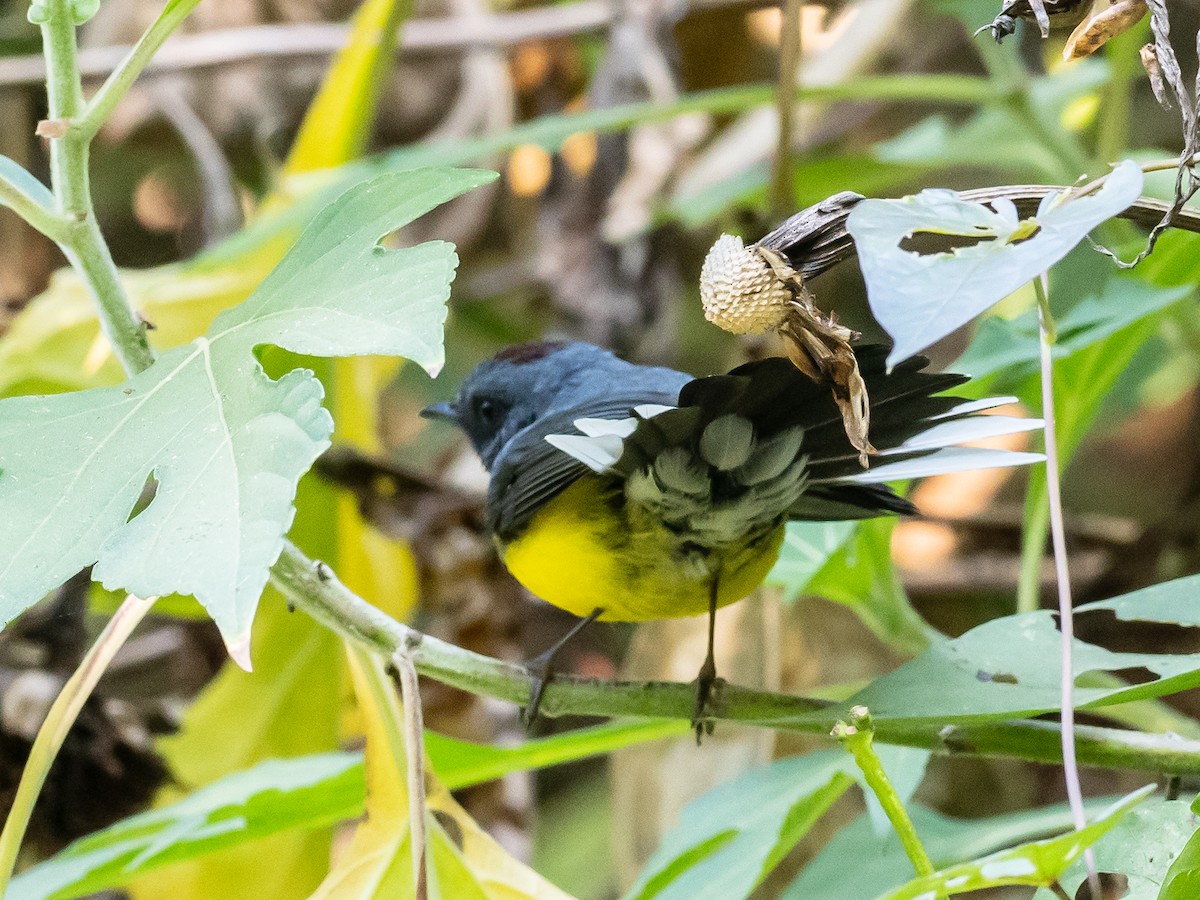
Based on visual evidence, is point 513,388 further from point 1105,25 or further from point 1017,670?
point 1105,25

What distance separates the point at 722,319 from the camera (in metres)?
0.69

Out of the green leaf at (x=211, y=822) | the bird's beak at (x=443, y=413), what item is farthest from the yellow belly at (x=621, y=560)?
the bird's beak at (x=443, y=413)

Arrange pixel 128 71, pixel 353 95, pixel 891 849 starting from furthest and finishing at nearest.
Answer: pixel 353 95 → pixel 891 849 → pixel 128 71

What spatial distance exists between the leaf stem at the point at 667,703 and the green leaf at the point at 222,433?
6.8 inches

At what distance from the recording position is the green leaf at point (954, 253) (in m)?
0.54

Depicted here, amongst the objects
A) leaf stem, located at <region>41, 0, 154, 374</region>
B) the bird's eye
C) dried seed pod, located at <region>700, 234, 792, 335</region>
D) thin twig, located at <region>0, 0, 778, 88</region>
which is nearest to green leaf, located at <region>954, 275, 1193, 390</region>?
dried seed pod, located at <region>700, 234, 792, 335</region>

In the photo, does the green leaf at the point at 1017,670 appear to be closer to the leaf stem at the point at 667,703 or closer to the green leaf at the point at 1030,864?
the leaf stem at the point at 667,703

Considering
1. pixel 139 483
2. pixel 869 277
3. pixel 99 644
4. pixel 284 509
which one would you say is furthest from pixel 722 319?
pixel 99 644

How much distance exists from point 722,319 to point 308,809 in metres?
0.89

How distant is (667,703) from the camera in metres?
1.11

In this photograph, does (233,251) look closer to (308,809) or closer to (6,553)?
(308,809)

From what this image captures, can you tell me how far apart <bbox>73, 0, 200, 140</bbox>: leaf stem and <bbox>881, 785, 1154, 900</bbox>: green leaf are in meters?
0.75

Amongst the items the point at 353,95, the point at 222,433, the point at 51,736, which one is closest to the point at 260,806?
the point at 51,736

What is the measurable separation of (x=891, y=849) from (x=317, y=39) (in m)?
2.26
